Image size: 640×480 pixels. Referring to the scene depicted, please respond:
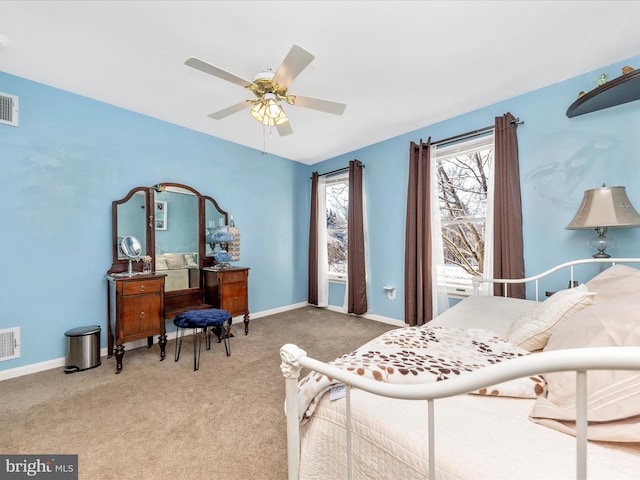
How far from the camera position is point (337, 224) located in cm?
454

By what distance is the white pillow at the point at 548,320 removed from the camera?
4.06ft

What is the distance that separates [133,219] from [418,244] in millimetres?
3247

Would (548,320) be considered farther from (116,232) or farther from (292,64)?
(116,232)

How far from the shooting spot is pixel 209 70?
1.73 meters

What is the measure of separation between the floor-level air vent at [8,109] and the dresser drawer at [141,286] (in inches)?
65.4

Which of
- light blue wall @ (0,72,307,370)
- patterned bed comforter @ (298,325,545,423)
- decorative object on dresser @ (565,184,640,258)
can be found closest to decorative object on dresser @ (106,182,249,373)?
light blue wall @ (0,72,307,370)

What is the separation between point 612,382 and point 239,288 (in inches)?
127

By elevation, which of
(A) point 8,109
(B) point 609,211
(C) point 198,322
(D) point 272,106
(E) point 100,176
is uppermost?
(A) point 8,109

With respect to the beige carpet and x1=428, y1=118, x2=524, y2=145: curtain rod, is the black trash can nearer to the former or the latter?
the beige carpet

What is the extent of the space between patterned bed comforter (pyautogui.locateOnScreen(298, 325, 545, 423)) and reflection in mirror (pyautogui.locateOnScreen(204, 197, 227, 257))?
2.83 m

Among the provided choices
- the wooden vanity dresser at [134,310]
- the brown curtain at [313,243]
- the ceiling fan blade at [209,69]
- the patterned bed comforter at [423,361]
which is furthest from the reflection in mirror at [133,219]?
the patterned bed comforter at [423,361]

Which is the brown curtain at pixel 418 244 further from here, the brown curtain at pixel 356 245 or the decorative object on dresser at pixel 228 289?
the decorative object on dresser at pixel 228 289

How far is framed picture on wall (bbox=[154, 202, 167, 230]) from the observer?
10.2 feet

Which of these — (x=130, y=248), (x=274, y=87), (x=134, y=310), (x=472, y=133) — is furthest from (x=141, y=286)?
(x=472, y=133)
